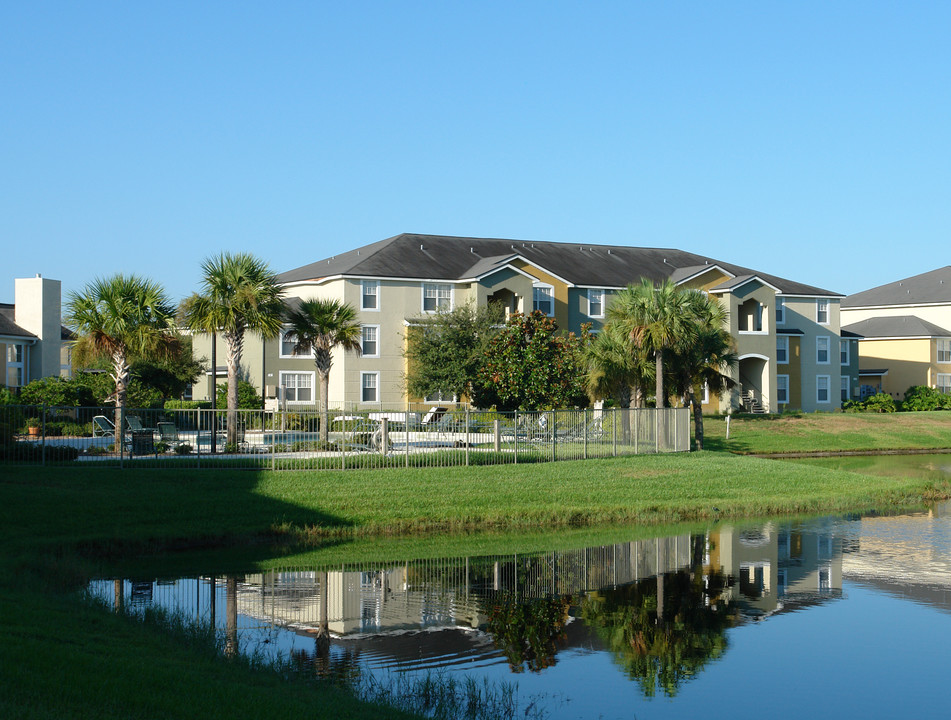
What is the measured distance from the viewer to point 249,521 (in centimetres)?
2411

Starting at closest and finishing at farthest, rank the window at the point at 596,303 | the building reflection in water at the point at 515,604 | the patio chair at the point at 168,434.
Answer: the building reflection in water at the point at 515,604 < the patio chair at the point at 168,434 < the window at the point at 596,303

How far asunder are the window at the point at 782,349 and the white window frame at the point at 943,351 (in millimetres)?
20568

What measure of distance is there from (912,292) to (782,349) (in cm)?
2981

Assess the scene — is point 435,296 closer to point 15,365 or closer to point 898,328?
point 15,365

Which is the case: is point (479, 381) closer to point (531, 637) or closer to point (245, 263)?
point (245, 263)

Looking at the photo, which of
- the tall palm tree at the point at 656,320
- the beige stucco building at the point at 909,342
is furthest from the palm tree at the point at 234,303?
the beige stucco building at the point at 909,342

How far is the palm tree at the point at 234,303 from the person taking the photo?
33.7 m

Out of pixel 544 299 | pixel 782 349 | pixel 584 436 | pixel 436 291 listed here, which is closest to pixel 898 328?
pixel 782 349

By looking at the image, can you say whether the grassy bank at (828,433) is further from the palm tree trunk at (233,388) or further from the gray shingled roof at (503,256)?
the palm tree trunk at (233,388)

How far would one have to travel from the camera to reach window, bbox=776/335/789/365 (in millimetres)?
→ 65500

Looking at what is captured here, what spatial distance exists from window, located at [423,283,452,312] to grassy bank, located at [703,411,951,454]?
16.1 m

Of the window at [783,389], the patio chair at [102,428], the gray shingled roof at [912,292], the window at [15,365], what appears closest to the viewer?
the patio chair at [102,428]

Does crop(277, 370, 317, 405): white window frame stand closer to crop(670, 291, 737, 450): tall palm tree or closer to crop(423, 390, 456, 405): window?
crop(423, 390, 456, 405): window

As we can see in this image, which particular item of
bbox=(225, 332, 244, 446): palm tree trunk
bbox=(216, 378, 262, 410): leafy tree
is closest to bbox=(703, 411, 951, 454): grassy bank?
bbox=(216, 378, 262, 410): leafy tree
